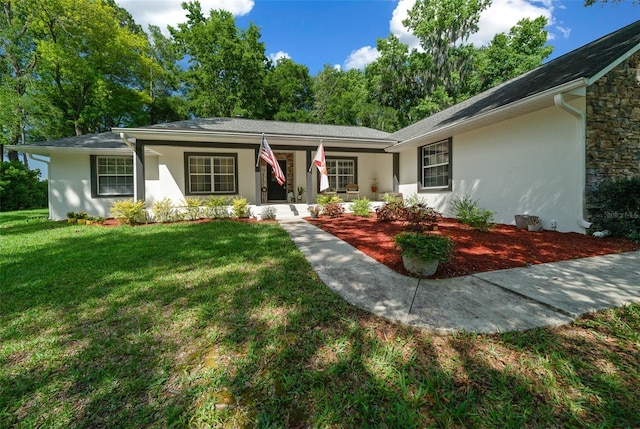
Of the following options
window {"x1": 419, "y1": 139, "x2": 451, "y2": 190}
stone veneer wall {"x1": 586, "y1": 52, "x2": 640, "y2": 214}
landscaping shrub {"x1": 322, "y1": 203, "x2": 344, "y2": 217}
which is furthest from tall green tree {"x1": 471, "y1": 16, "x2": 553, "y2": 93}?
landscaping shrub {"x1": 322, "y1": 203, "x2": 344, "y2": 217}

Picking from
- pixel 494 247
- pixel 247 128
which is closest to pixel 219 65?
pixel 247 128

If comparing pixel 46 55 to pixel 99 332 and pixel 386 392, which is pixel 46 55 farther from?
pixel 386 392

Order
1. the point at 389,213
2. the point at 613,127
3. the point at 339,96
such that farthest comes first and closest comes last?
the point at 339,96 < the point at 389,213 < the point at 613,127

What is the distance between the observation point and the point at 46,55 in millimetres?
15062

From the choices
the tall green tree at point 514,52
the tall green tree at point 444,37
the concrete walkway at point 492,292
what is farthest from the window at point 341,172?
the tall green tree at point 514,52

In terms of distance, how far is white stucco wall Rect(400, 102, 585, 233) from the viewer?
567cm

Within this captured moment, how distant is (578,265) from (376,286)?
3.12 m

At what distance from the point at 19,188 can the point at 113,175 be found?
1002 cm

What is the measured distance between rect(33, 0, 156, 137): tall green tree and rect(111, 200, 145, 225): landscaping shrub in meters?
13.8

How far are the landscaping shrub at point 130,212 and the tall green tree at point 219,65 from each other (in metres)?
15.8

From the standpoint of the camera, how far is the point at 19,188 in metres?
15.2

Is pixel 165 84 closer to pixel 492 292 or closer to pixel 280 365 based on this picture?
pixel 280 365

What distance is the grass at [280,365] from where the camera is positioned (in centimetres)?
153

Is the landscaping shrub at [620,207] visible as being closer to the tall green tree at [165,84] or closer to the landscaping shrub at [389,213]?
the landscaping shrub at [389,213]
